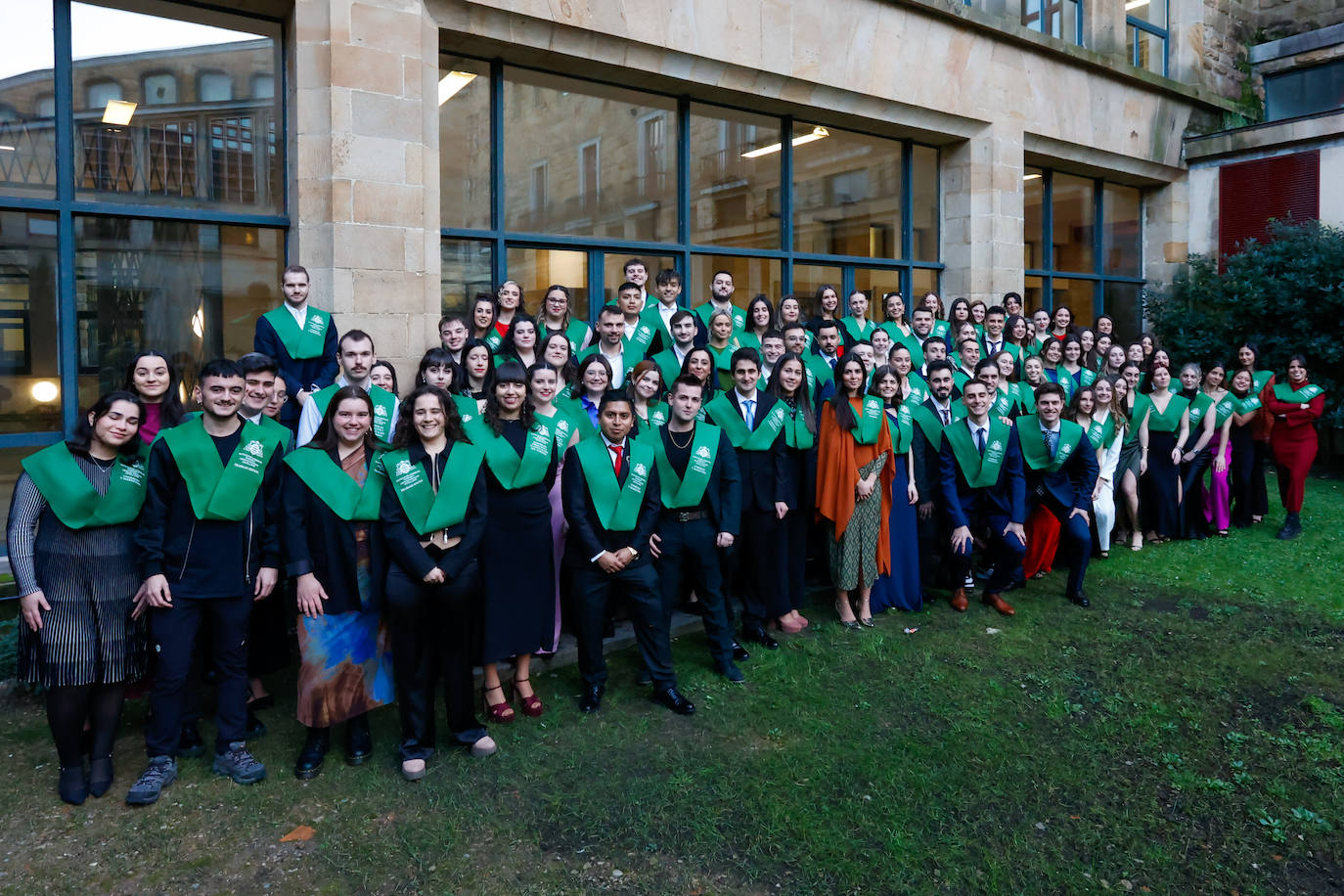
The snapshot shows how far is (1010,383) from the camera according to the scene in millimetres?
7680

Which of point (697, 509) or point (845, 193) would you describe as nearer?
point (697, 509)

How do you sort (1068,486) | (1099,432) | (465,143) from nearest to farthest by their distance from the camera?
(1068,486)
(1099,432)
(465,143)

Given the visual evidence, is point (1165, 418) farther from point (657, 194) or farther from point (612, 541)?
point (612, 541)

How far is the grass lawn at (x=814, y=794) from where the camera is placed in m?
3.27

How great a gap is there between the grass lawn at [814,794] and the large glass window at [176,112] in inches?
147

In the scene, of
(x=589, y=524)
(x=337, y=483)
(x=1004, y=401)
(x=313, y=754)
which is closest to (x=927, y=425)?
(x=1004, y=401)

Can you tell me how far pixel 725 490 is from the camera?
16.9 feet

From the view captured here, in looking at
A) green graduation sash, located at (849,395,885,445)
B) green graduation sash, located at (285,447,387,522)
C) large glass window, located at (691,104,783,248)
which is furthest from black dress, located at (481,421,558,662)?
large glass window, located at (691,104,783,248)

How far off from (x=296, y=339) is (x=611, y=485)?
257 cm

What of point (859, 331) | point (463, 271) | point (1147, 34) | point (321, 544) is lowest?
point (321, 544)

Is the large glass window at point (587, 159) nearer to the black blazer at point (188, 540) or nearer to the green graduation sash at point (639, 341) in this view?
the green graduation sash at point (639, 341)

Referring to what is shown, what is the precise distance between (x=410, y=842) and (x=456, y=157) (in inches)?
234

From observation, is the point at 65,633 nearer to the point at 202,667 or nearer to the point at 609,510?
the point at 202,667

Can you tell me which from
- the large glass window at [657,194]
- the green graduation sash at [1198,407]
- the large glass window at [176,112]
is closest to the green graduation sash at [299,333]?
the large glass window at [176,112]
